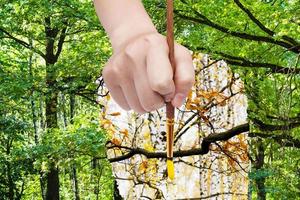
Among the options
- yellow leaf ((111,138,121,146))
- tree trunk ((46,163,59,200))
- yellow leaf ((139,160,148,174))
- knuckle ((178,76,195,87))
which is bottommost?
knuckle ((178,76,195,87))

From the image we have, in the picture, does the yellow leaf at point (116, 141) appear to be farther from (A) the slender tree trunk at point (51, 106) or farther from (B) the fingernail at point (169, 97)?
(A) the slender tree trunk at point (51, 106)

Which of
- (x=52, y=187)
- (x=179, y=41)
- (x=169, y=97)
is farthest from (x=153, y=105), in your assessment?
(x=52, y=187)

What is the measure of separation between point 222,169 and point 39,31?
279 inches

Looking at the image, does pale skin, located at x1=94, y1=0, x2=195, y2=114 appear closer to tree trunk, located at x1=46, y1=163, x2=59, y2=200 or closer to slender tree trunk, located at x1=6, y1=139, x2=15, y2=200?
slender tree trunk, located at x1=6, y1=139, x2=15, y2=200

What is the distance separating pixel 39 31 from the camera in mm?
8672

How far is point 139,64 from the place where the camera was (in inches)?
21.1

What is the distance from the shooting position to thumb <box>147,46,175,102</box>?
0.49 m

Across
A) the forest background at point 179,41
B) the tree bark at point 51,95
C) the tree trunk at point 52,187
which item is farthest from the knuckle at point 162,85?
the tree trunk at point 52,187

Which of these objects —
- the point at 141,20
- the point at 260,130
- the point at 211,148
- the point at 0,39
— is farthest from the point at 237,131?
the point at 0,39

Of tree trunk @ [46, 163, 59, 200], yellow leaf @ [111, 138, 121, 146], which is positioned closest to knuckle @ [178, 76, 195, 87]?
yellow leaf @ [111, 138, 121, 146]

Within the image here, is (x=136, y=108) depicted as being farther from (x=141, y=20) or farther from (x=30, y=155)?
(x=30, y=155)

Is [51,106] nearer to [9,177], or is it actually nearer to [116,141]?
[9,177]

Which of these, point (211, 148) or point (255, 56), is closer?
point (211, 148)

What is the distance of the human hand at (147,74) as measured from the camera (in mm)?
501
